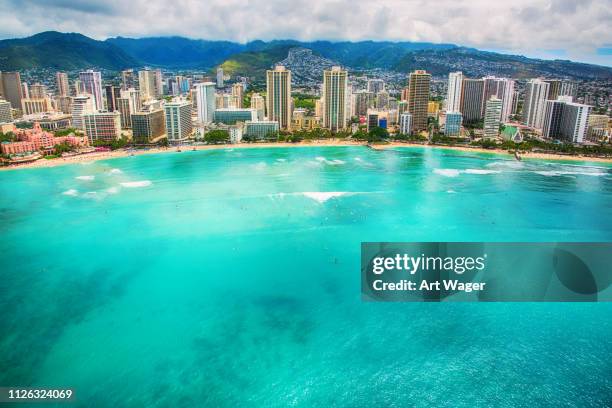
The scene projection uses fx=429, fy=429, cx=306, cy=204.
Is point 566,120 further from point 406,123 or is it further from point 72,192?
point 72,192

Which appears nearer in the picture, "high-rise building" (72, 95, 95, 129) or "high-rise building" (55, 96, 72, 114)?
"high-rise building" (72, 95, 95, 129)

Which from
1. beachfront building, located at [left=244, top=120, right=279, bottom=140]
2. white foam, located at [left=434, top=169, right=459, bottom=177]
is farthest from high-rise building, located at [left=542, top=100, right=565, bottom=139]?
beachfront building, located at [left=244, top=120, right=279, bottom=140]

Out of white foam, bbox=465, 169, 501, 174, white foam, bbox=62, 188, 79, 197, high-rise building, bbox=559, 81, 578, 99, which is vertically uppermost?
high-rise building, bbox=559, 81, 578, 99

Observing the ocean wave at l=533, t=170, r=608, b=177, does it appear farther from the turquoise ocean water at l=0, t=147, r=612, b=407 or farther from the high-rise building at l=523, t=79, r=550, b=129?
the high-rise building at l=523, t=79, r=550, b=129

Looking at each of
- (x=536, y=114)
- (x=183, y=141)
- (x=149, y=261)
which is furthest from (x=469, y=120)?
(x=149, y=261)

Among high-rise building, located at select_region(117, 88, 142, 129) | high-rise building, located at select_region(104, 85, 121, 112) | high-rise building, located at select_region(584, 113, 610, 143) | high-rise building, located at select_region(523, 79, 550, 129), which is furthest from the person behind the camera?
high-rise building, located at select_region(104, 85, 121, 112)

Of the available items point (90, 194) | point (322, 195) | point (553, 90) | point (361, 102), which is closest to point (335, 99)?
point (361, 102)
